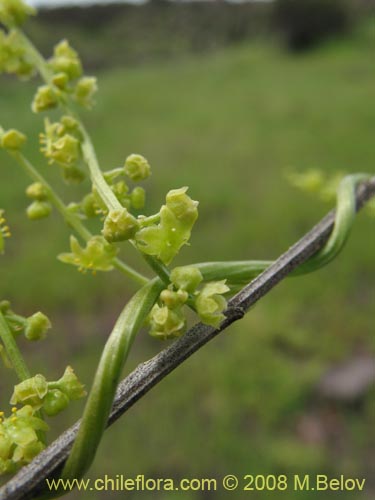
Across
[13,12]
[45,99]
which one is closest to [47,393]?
[45,99]

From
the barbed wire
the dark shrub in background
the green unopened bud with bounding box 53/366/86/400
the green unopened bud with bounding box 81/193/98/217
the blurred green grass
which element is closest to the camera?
the barbed wire

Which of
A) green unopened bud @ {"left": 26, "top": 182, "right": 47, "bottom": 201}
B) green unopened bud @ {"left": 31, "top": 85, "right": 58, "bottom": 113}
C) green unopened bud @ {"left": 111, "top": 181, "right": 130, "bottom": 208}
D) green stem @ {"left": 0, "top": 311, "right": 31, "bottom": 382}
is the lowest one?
green stem @ {"left": 0, "top": 311, "right": 31, "bottom": 382}

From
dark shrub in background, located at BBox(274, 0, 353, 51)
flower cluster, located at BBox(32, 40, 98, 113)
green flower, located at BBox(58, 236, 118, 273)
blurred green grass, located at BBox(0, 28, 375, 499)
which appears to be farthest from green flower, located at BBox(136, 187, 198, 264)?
dark shrub in background, located at BBox(274, 0, 353, 51)

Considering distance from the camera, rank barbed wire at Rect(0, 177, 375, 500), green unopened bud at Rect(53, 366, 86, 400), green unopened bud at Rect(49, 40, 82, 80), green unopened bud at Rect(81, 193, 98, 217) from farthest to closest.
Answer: green unopened bud at Rect(49, 40, 82, 80)
green unopened bud at Rect(81, 193, 98, 217)
green unopened bud at Rect(53, 366, 86, 400)
barbed wire at Rect(0, 177, 375, 500)

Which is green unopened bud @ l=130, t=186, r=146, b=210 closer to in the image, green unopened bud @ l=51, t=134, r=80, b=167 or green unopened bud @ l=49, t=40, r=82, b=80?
green unopened bud @ l=51, t=134, r=80, b=167

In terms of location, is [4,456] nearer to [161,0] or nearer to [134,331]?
[134,331]

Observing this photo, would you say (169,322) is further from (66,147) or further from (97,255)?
(66,147)
